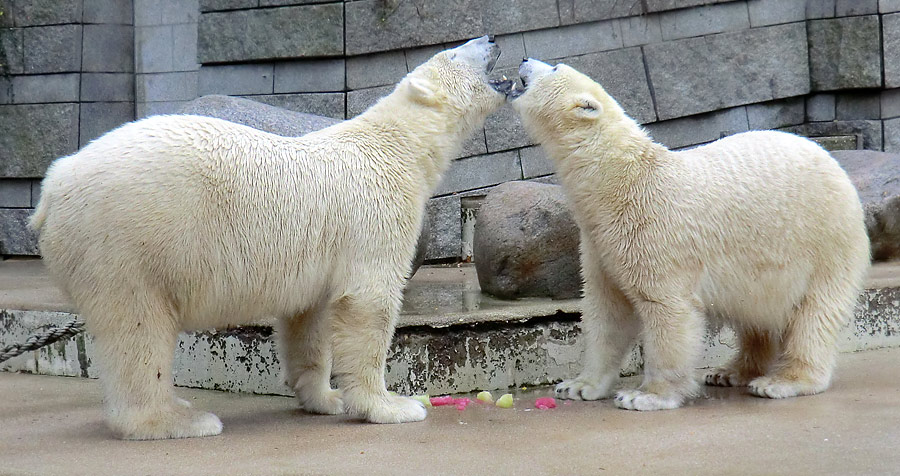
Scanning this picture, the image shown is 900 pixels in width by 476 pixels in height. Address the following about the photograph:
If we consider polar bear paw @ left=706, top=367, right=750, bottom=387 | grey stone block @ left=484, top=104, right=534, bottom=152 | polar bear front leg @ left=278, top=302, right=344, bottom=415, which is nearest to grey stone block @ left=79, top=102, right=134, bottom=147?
grey stone block @ left=484, top=104, right=534, bottom=152

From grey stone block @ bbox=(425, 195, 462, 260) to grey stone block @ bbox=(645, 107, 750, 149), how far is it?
1.87 meters

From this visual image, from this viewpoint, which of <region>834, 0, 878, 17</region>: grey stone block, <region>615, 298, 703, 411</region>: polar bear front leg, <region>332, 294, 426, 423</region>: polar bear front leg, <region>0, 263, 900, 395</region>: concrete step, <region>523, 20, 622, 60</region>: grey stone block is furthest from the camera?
<region>834, 0, 878, 17</region>: grey stone block

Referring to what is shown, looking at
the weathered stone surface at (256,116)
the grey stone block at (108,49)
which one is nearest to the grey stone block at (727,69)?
the weathered stone surface at (256,116)

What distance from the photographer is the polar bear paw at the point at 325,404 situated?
15.0ft

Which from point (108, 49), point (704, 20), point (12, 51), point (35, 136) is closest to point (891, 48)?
point (704, 20)

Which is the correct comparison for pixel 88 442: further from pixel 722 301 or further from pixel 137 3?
pixel 137 3

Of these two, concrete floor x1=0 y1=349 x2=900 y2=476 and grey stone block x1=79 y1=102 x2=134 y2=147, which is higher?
grey stone block x1=79 y1=102 x2=134 y2=147

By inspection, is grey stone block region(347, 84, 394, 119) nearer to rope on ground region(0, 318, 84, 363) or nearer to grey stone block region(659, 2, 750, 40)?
grey stone block region(659, 2, 750, 40)

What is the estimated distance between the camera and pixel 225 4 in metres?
8.20

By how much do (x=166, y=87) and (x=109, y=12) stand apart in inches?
33.2

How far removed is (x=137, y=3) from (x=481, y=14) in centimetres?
333

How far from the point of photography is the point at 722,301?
4.56 m

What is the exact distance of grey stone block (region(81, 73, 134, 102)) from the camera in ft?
29.6

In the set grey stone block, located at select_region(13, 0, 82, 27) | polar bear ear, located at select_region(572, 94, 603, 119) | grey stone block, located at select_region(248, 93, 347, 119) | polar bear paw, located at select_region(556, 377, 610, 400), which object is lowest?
polar bear paw, located at select_region(556, 377, 610, 400)
